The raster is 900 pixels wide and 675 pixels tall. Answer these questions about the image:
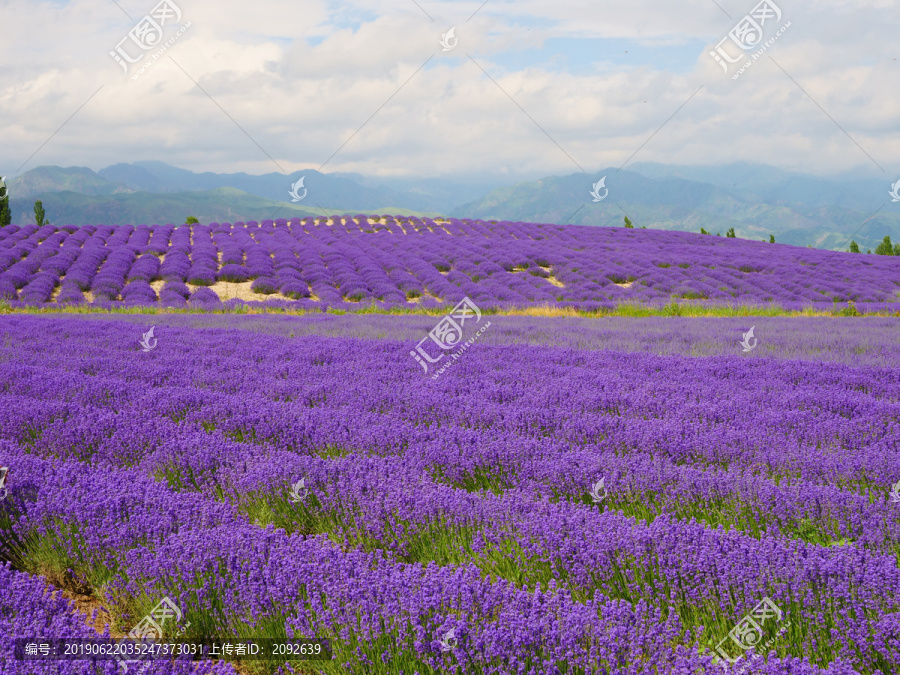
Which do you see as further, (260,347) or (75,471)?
(260,347)

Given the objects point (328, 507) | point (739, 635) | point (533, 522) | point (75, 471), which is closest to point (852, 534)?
point (739, 635)

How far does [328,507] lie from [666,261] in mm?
25817

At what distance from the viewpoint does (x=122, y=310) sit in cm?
1609

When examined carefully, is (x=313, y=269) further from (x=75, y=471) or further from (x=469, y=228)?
(x=75, y=471)
